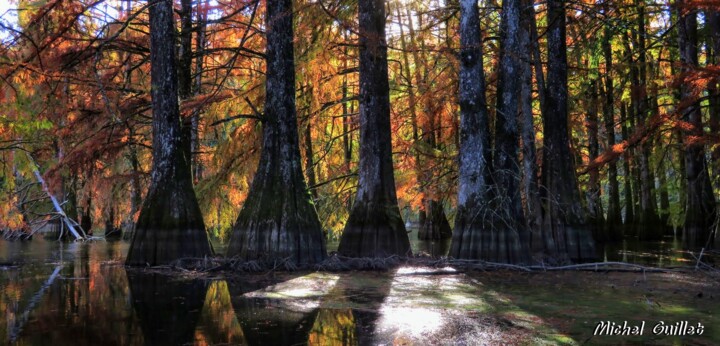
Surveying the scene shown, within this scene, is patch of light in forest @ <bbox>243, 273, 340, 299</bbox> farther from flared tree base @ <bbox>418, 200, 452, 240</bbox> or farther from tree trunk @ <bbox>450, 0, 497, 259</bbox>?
flared tree base @ <bbox>418, 200, 452, 240</bbox>

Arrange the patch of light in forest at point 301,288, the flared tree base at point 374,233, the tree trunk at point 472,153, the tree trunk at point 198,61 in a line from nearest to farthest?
the patch of light in forest at point 301,288 → the tree trunk at point 472,153 → the flared tree base at point 374,233 → the tree trunk at point 198,61

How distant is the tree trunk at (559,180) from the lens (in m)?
12.2

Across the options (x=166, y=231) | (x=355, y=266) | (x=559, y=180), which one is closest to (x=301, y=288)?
(x=355, y=266)

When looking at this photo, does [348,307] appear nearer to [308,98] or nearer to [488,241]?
[488,241]

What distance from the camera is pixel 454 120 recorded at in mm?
16828

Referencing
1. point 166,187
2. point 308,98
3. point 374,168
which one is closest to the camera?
point 166,187

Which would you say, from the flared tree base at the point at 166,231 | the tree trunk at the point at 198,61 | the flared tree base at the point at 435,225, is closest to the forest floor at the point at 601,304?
the flared tree base at the point at 166,231

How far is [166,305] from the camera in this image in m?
6.83

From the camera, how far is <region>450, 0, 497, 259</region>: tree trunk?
10.7 metres

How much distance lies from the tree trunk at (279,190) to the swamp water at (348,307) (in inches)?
38.4

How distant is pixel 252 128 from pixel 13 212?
38.9 ft

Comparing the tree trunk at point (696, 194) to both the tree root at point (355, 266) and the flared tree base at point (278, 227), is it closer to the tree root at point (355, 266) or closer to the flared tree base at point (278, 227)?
the tree root at point (355, 266)

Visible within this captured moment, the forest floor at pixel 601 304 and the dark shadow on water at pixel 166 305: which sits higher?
the dark shadow on water at pixel 166 305

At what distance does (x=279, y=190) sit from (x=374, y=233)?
2.18 metres
